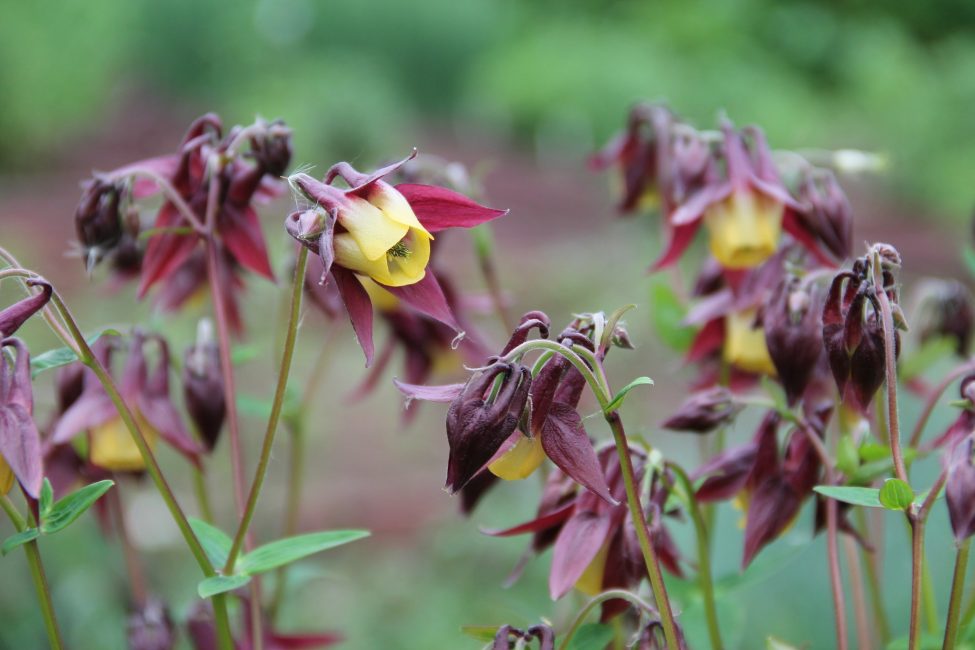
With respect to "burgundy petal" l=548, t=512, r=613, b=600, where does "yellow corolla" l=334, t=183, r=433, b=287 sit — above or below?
above

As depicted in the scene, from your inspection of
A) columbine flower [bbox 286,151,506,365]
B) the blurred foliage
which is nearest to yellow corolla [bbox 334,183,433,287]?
columbine flower [bbox 286,151,506,365]

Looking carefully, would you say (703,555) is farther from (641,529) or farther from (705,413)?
(641,529)

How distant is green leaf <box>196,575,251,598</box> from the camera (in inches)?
26.1

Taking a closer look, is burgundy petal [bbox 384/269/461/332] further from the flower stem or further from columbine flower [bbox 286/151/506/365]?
the flower stem

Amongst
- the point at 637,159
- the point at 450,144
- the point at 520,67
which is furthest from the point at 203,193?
the point at 520,67

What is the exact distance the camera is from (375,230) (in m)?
0.62

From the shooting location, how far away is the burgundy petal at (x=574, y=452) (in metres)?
0.62

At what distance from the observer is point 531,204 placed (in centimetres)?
621

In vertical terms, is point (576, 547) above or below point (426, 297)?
A: below

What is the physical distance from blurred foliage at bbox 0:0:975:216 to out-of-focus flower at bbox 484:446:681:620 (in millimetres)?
5552

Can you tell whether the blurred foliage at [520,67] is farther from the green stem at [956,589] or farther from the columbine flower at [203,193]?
the green stem at [956,589]

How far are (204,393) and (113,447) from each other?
0.26ft

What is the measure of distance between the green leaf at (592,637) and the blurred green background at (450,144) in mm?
206

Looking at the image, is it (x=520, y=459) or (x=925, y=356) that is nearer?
(x=520, y=459)
